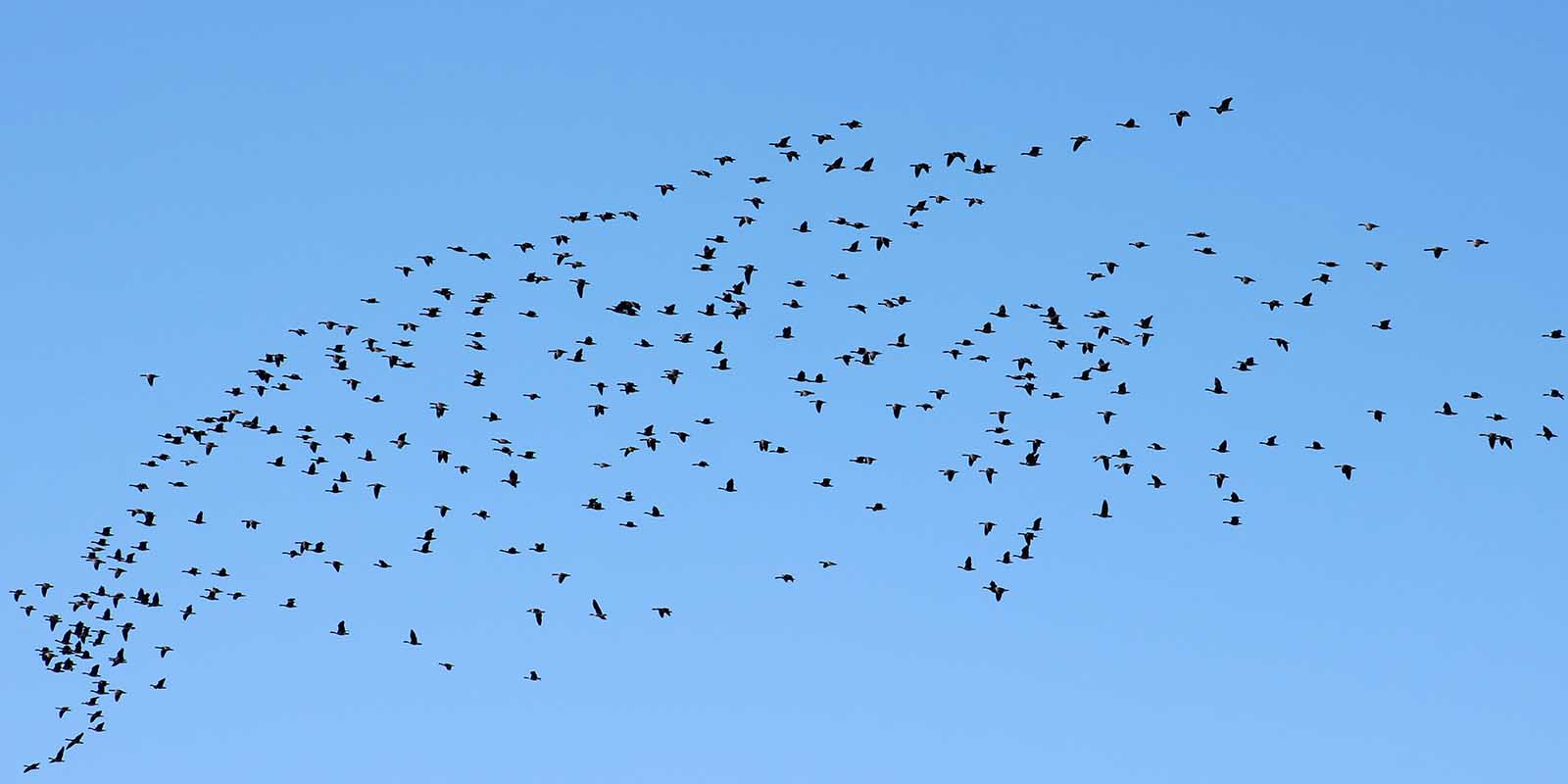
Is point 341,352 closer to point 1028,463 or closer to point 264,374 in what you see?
point 264,374

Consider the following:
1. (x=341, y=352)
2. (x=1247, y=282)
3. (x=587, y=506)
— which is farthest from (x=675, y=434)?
(x=1247, y=282)

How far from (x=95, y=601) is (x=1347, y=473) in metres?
54.2

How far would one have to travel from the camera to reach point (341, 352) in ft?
378

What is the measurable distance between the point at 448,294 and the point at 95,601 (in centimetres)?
2075

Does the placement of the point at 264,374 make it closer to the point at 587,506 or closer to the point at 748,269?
the point at 587,506

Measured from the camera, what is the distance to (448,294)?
377 feet

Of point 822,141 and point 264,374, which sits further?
point 264,374

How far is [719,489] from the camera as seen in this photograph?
4446 inches

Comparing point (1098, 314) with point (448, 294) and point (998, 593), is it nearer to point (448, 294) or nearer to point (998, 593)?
point (998, 593)

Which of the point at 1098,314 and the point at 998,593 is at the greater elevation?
the point at 1098,314

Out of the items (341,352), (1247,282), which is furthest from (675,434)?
(1247,282)

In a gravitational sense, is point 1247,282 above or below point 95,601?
above

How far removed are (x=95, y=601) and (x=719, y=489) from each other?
28.2 meters

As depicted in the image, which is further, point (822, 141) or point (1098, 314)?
point (1098, 314)
